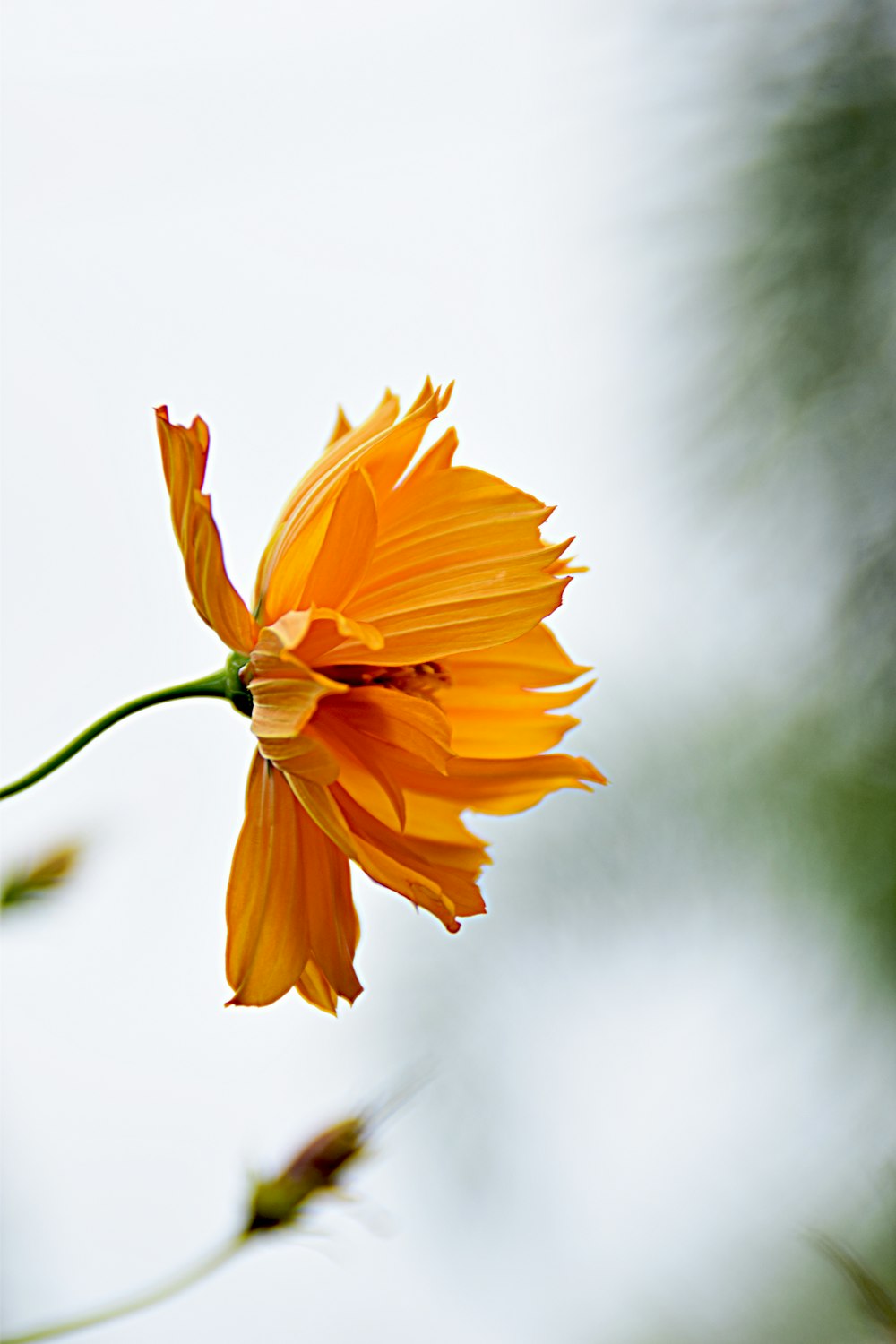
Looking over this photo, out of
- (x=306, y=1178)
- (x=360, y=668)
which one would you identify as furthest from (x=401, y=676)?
(x=306, y=1178)

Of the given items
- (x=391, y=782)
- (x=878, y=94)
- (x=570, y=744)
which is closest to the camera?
(x=391, y=782)

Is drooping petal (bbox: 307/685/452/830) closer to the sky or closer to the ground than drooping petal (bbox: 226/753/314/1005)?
closer to the sky

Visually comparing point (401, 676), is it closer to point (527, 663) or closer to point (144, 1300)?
point (527, 663)

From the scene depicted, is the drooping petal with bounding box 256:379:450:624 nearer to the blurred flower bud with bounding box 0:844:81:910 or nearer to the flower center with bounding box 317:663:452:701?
the flower center with bounding box 317:663:452:701

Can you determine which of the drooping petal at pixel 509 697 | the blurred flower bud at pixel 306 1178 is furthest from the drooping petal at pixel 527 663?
the blurred flower bud at pixel 306 1178

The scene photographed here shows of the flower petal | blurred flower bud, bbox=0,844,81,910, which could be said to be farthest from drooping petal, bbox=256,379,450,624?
blurred flower bud, bbox=0,844,81,910

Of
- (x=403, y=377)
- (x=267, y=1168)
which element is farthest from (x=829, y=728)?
(x=267, y=1168)

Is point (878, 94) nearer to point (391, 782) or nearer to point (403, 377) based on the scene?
point (403, 377)
